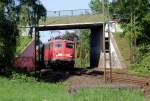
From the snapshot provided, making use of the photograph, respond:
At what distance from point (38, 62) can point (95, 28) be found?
1147 centimetres

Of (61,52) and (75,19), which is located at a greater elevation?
(75,19)

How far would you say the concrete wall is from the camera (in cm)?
5938

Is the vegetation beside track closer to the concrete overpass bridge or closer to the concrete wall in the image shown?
the concrete overpass bridge

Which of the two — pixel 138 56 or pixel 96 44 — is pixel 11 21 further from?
pixel 96 44

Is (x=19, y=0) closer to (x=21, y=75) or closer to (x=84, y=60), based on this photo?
(x=21, y=75)

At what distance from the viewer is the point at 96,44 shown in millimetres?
62438

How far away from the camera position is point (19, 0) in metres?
37.3

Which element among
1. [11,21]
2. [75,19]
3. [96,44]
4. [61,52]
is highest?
[75,19]

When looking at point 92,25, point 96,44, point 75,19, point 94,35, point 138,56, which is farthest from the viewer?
point 94,35

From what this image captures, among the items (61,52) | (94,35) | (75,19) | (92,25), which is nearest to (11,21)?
(61,52)

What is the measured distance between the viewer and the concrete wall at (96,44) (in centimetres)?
5938

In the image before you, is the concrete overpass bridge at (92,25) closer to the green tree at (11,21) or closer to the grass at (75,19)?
the grass at (75,19)

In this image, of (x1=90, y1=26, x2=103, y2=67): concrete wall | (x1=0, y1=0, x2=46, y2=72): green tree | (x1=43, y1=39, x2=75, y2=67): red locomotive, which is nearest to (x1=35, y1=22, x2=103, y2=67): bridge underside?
(x1=90, y1=26, x2=103, y2=67): concrete wall

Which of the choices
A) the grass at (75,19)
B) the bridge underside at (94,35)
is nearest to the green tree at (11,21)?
the bridge underside at (94,35)
